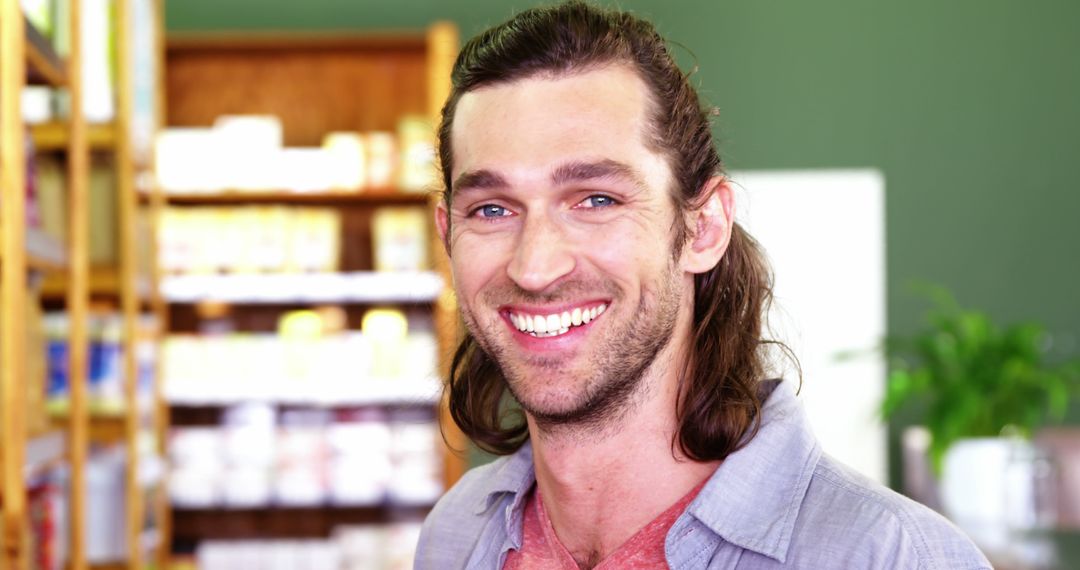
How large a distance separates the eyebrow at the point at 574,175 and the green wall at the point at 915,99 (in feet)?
13.8

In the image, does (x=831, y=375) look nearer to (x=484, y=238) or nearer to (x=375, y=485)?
(x=375, y=485)

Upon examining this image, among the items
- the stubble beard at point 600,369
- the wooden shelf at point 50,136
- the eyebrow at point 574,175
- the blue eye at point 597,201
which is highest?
the wooden shelf at point 50,136

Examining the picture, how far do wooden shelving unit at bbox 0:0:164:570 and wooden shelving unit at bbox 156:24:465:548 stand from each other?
832 millimetres

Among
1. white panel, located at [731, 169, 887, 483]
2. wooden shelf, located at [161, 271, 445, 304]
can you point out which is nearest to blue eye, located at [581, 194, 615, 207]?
wooden shelf, located at [161, 271, 445, 304]

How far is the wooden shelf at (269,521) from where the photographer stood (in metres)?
4.97

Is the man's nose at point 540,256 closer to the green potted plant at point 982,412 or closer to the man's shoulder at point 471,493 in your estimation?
the man's shoulder at point 471,493

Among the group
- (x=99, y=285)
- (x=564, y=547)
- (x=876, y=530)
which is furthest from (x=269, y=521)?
(x=876, y=530)

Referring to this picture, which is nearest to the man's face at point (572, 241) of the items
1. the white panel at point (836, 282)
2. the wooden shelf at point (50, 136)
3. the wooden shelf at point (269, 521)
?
the wooden shelf at point (50, 136)

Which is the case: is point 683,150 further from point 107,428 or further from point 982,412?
point 982,412

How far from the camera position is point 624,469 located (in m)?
1.38

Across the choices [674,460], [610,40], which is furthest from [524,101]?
[674,460]

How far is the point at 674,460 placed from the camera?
139cm

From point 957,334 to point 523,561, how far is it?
9.79ft

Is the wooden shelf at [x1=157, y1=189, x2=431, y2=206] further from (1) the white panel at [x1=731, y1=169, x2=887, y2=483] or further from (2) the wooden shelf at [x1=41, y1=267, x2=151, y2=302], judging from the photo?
(1) the white panel at [x1=731, y1=169, x2=887, y2=483]
